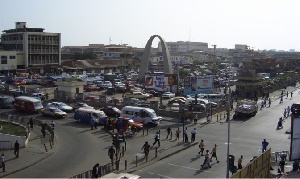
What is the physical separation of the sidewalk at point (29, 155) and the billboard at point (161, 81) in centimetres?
2291

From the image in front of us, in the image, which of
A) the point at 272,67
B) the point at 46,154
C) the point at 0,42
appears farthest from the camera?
the point at 272,67

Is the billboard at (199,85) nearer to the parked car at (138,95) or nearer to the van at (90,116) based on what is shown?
the parked car at (138,95)

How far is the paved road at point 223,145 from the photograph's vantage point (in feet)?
60.0

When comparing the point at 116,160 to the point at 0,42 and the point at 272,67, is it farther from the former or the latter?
the point at 272,67

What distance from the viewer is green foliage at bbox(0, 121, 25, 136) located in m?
24.3

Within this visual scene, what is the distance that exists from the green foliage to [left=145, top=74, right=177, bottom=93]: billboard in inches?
859

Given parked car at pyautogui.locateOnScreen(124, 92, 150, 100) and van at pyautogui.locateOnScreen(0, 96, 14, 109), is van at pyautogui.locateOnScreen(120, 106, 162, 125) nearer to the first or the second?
van at pyautogui.locateOnScreen(0, 96, 14, 109)

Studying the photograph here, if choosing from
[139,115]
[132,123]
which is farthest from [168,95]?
[132,123]

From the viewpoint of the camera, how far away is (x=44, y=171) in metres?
18.1

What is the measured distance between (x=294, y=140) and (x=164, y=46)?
43.2 m

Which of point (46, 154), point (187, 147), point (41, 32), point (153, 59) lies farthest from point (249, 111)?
point (153, 59)

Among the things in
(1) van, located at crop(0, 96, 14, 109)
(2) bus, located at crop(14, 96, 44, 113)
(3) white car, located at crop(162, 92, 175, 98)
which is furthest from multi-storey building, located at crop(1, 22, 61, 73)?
(2) bus, located at crop(14, 96, 44, 113)

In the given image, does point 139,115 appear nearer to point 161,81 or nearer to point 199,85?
point 199,85

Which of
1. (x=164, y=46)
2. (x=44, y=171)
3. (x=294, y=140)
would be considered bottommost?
(x=44, y=171)
